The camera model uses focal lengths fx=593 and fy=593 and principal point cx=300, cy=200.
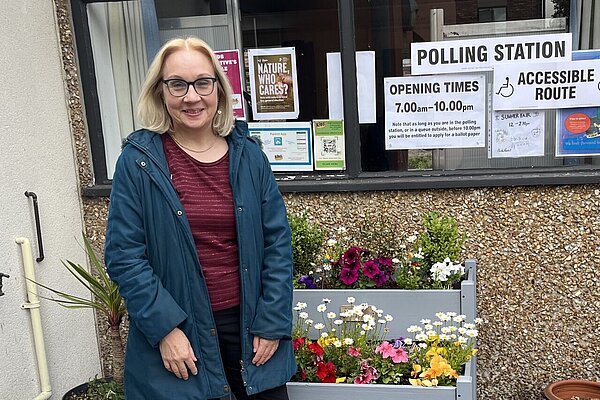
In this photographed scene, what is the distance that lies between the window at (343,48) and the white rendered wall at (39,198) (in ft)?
0.74

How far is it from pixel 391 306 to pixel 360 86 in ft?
4.29

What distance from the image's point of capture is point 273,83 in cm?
358

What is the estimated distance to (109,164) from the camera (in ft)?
12.6

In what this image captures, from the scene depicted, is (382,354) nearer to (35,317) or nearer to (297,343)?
→ (297,343)

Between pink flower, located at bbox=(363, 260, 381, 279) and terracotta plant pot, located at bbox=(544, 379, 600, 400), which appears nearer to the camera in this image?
pink flower, located at bbox=(363, 260, 381, 279)

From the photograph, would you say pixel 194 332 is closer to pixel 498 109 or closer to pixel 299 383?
pixel 299 383

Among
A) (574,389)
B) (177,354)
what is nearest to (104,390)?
(177,354)

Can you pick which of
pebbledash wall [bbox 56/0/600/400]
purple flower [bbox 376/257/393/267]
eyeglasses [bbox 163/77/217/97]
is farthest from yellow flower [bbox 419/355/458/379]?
eyeglasses [bbox 163/77/217/97]

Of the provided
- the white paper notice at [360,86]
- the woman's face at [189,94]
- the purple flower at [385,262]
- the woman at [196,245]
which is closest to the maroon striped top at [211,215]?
the woman at [196,245]

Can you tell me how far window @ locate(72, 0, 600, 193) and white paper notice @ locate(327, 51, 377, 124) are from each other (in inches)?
0.9

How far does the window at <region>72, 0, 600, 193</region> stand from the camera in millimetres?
3314

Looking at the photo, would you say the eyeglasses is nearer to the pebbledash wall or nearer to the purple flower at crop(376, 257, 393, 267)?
the purple flower at crop(376, 257, 393, 267)

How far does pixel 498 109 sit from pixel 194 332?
218 centimetres

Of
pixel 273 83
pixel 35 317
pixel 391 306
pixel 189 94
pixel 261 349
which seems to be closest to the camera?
pixel 189 94
